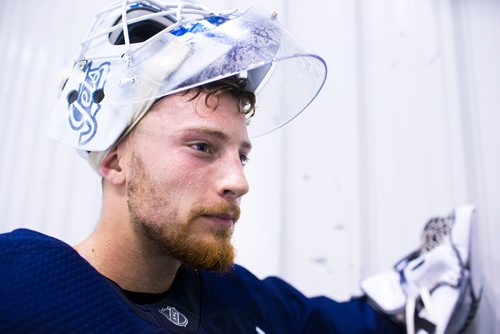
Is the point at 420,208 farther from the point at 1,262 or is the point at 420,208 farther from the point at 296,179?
the point at 1,262

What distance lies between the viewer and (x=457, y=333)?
3.15 feet

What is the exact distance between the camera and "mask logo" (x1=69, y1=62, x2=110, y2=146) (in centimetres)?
68

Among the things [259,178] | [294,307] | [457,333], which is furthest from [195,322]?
[457,333]

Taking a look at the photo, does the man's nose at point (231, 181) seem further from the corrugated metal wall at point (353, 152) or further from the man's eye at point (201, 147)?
the corrugated metal wall at point (353, 152)

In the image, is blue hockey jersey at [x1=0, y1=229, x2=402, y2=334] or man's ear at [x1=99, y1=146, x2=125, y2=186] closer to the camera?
blue hockey jersey at [x1=0, y1=229, x2=402, y2=334]

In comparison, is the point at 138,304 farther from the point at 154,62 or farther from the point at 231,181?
the point at 154,62

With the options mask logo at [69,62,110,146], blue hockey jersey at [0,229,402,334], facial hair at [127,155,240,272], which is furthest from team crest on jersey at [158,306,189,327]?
mask logo at [69,62,110,146]

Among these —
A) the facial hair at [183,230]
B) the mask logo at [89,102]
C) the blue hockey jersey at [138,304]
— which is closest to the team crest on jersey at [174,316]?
the blue hockey jersey at [138,304]

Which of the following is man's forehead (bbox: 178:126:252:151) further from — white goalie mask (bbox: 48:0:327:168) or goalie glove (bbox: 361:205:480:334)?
goalie glove (bbox: 361:205:480:334)

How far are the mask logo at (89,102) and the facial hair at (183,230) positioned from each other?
13cm

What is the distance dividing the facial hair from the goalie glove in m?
0.56

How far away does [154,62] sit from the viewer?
617 mm

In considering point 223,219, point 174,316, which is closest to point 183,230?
point 223,219

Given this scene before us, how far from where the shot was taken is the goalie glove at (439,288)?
92cm
